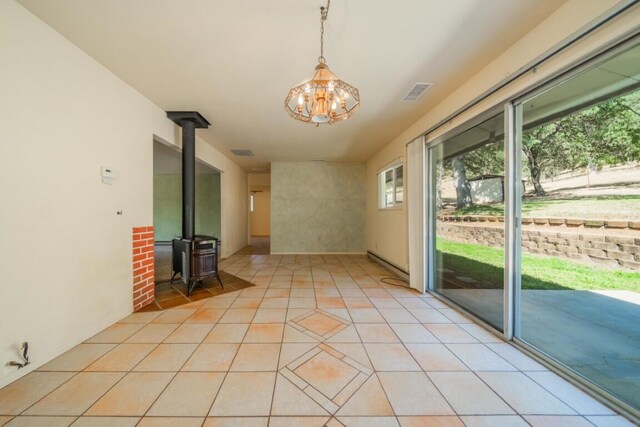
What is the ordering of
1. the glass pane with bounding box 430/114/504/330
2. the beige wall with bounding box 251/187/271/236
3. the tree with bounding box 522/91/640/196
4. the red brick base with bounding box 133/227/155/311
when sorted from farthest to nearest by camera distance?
the beige wall with bounding box 251/187/271/236
the red brick base with bounding box 133/227/155/311
the glass pane with bounding box 430/114/504/330
the tree with bounding box 522/91/640/196

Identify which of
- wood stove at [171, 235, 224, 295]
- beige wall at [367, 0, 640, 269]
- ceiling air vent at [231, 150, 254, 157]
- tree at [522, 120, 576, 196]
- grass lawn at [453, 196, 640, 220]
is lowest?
wood stove at [171, 235, 224, 295]

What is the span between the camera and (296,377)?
1.54 m

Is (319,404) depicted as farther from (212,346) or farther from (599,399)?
(599,399)

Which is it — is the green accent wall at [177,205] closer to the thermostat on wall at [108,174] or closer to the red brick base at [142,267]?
the red brick base at [142,267]

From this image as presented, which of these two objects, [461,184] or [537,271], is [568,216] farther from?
[461,184]

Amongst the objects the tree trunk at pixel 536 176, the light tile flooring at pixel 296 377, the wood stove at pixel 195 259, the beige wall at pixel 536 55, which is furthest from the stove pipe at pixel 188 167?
the tree trunk at pixel 536 176

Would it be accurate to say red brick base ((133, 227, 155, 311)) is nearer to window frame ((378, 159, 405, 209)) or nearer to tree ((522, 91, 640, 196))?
window frame ((378, 159, 405, 209))

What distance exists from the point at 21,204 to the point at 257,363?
2.01 metres

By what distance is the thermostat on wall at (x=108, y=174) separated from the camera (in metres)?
2.17

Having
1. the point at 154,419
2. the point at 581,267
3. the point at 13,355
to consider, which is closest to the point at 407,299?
the point at 581,267

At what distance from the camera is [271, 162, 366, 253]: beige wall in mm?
6254

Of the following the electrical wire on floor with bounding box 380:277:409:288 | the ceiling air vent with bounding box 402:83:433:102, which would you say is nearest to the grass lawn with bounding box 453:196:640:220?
the ceiling air vent with bounding box 402:83:433:102

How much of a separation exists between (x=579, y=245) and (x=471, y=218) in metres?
1.08

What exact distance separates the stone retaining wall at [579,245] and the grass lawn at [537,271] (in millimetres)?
81
